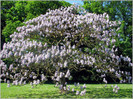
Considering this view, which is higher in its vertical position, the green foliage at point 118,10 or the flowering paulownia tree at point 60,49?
the green foliage at point 118,10

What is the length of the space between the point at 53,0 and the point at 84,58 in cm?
1116

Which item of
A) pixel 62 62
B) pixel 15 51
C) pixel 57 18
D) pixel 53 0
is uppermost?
pixel 53 0

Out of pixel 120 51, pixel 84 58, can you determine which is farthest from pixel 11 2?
pixel 84 58

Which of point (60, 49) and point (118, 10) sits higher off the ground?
point (118, 10)

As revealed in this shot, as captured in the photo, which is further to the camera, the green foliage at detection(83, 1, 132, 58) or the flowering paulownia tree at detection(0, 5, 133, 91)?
the green foliage at detection(83, 1, 132, 58)

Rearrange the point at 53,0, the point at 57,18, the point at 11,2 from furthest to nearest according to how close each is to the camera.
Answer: the point at 11,2 → the point at 53,0 → the point at 57,18

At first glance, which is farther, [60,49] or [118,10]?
[118,10]

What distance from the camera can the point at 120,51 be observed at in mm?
19125

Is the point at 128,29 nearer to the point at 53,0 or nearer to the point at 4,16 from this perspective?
the point at 53,0

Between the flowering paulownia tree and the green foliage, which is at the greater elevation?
the green foliage

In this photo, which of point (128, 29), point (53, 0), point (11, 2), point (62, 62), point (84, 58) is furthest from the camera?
point (11, 2)

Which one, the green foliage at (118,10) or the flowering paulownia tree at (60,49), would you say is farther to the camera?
the green foliage at (118,10)

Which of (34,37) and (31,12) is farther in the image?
(31,12)

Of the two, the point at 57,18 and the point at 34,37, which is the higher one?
the point at 57,18
